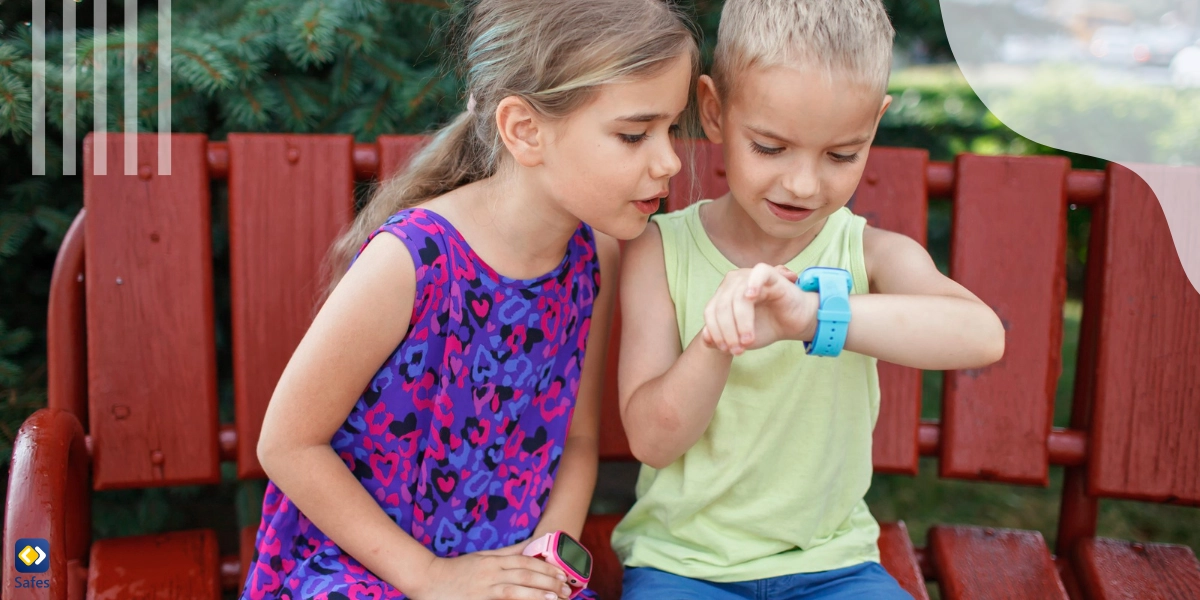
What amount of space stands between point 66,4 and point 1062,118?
304 cm

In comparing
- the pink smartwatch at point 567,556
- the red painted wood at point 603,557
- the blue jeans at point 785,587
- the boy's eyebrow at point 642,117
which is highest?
the boy's eyebrow at point 642,117

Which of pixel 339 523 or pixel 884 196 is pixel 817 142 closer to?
pixel 884 196

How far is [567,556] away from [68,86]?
141cm

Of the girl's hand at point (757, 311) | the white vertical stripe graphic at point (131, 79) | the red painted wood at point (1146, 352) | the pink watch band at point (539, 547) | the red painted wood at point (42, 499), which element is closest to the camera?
the girl's hand at point (757, 311)

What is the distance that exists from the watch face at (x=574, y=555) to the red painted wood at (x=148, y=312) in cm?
74

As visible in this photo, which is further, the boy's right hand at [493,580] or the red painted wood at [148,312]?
the red painted wood at [148,312]

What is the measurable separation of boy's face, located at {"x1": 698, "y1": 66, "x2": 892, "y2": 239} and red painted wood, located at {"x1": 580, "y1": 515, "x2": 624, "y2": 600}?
728 millimetres

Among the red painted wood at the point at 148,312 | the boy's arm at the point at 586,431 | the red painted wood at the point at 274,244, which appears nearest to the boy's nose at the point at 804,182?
the boy's arm at the point at 586,431

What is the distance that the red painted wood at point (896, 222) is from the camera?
1.96 metres

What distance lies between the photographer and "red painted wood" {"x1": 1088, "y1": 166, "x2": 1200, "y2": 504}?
191 cm

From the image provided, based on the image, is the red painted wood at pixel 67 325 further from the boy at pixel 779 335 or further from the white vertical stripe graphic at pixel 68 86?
the boy at pixel 779 335

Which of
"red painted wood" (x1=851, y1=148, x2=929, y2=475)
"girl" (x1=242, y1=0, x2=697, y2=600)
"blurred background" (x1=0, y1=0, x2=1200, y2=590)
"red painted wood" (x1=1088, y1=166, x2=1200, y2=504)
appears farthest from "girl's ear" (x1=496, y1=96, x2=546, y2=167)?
"red painted wood" (x1=1088, y1=166, x2=1200, y2=504)

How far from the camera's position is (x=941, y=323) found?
1.45 meters

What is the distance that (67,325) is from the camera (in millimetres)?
1838
